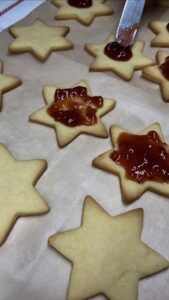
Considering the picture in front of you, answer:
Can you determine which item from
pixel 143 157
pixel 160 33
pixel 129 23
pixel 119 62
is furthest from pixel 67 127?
pixel 160 33

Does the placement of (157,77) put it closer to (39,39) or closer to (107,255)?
(39,39)

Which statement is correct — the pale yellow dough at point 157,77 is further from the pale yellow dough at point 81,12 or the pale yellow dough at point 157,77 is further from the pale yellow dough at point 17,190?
the pale yellow dough at point 17,190

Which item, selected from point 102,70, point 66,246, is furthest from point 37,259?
point 102,70

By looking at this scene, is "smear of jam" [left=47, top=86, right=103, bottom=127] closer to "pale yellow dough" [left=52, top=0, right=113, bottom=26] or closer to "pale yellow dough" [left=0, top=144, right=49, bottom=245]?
"pale yellow dough" [left=0, top=144, right=49, bottom=245]

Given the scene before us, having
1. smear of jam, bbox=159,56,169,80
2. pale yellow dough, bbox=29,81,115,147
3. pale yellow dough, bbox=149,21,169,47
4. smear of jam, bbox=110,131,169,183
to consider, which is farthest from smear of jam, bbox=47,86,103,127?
pale yellow dough, bbox=149,21,169,47

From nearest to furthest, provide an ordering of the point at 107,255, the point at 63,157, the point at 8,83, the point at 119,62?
the point at 107,255, the point at 63,157, the point at 8,83, the point at 119,62

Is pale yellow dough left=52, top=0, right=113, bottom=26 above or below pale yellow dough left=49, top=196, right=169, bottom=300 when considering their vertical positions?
above
